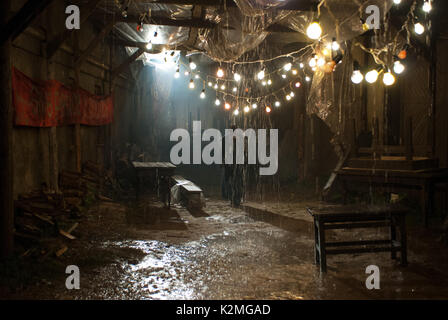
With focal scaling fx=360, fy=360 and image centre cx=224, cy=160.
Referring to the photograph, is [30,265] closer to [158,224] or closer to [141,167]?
[158,224]

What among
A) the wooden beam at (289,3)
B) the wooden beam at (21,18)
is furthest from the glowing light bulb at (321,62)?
the wooden beam at (21,18)

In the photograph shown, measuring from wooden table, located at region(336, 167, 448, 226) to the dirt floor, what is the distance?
2.60 feet

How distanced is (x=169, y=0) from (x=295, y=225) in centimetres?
605

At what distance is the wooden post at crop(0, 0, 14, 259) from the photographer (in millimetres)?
5566

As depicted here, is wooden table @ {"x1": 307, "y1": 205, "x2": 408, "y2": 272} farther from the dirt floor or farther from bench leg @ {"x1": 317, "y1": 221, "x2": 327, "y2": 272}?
the dirt floor

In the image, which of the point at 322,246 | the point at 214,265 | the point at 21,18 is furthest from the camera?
the point at 214,265

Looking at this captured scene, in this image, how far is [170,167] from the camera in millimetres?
10664

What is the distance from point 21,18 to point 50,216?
3.86 meters

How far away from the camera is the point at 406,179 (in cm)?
884

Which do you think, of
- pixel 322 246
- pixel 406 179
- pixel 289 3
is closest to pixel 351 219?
pixel 322 246

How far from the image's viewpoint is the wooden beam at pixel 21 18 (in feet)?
17.4

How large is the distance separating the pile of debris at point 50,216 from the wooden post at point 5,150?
0.41 m

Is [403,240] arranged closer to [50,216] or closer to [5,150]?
[5,150]
